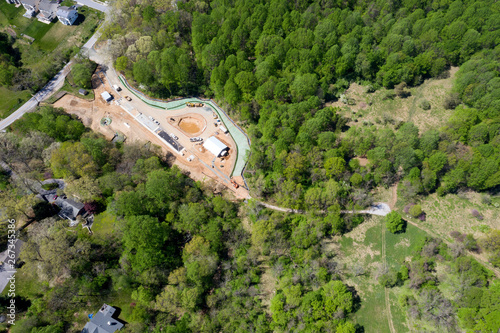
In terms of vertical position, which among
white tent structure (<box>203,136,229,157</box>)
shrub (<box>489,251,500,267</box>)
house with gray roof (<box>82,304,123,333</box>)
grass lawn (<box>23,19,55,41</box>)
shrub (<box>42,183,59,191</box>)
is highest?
shrub (<box>489,251,500,267</box>)

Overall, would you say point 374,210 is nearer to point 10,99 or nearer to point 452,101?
point 452,101

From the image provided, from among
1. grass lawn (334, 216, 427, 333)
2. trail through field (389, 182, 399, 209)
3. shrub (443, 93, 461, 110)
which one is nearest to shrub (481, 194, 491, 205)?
grass lawn (334, 216, 427, 333)

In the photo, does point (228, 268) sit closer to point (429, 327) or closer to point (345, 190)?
point (345, 190)

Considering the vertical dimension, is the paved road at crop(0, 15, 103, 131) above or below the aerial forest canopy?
below

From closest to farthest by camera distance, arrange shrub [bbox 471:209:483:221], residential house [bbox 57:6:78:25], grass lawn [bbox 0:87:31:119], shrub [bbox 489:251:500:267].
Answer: shrub [bbox 489:251:500:267], shrub [bbox 471:209:483:221], grass lawn [bbox 0:87:31:119], residential house [bbox 57:6:78:25]

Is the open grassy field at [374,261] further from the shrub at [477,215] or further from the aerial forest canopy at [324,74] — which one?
the shrub at [477,215]

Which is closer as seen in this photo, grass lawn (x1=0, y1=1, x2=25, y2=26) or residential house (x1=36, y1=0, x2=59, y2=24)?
residential house (x1=36, y1=0, x2=59, y2=24)

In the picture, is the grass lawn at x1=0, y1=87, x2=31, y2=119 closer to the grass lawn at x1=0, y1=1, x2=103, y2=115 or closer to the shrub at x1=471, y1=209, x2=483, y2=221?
the grass lawn at x1=0, y1=1, x2=103, y2=115
